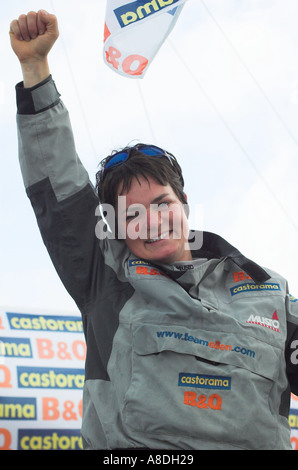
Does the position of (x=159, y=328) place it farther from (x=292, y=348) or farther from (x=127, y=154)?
(x=127, y=154)

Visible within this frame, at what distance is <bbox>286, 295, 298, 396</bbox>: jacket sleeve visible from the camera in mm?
1536

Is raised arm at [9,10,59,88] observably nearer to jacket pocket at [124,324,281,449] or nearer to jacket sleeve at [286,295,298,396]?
jacket pocket at [124,324,281,449]

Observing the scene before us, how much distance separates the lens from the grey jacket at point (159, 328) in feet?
4.49

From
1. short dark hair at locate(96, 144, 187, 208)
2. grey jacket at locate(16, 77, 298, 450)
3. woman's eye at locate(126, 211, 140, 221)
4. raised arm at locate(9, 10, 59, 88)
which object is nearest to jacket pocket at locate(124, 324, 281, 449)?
grey jacket at locate(16, 77, 298, 450)

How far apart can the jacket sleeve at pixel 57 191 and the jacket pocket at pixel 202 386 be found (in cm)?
27

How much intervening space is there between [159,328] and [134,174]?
1.66ft

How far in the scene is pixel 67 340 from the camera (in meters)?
4.52

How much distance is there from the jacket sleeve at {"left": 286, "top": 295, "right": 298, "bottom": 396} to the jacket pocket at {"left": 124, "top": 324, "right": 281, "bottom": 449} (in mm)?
70

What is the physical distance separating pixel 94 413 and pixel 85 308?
0.29m

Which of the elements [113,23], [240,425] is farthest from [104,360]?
[113,23]

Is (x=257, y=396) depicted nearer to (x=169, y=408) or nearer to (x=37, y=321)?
(x=169, y=408)

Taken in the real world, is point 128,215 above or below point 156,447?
above

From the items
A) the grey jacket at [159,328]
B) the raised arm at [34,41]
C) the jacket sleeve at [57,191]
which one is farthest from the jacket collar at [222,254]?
the raised arm at [34,41]

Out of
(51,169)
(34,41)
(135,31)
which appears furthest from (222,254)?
(135,31)
